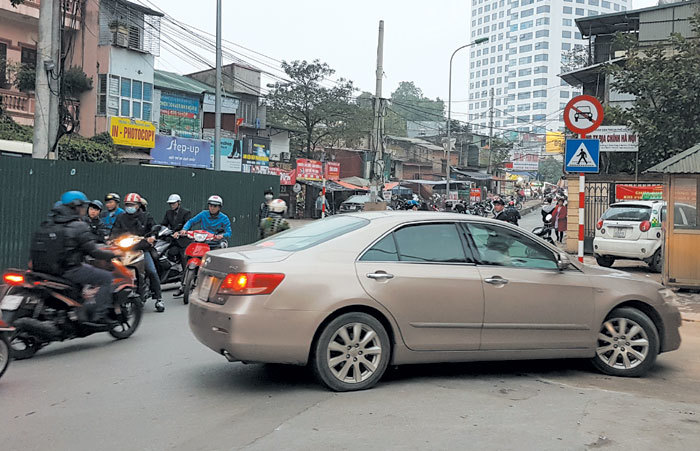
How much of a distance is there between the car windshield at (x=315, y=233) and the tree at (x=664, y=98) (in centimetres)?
1314

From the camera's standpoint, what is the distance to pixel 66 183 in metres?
12.3

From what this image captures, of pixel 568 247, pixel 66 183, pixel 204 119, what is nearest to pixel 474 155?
pixel 204 119

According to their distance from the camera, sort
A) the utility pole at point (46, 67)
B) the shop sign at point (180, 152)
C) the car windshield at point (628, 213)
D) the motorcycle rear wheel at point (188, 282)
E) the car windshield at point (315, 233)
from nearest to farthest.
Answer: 1. the car windshield at point (315, 233)
2. the motorcycle rear wheel at point (188, 282)
3. the utility pole at point (46, 67)
4. the car windshield at point (628, 213)
5. the shop sign at point (180, 152)

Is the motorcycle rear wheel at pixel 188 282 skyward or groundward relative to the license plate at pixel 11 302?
groundward

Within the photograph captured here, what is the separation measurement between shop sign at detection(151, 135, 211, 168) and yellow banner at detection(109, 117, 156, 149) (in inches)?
25.2

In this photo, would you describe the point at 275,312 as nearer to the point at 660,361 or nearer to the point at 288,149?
the point at 660,361

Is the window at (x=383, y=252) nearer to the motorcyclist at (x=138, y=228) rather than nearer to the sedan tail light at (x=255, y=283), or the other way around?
the sedan tail light at (x=255, y=283)

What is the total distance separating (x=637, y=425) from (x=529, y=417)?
2.41 feet

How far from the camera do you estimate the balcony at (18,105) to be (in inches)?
880

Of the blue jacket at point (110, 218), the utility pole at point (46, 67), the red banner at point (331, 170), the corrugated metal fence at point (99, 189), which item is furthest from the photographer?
the red banner at point (331, 170)

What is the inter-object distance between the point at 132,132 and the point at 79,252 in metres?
23.1

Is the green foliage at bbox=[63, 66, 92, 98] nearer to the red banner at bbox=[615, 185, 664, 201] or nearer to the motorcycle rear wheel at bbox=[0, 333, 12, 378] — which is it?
the red banner at bbox=[615, 185, 664, 201]

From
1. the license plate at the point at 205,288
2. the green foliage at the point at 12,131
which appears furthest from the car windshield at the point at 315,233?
the green foliage at the point at 12,131

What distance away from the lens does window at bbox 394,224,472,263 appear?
5.48m
